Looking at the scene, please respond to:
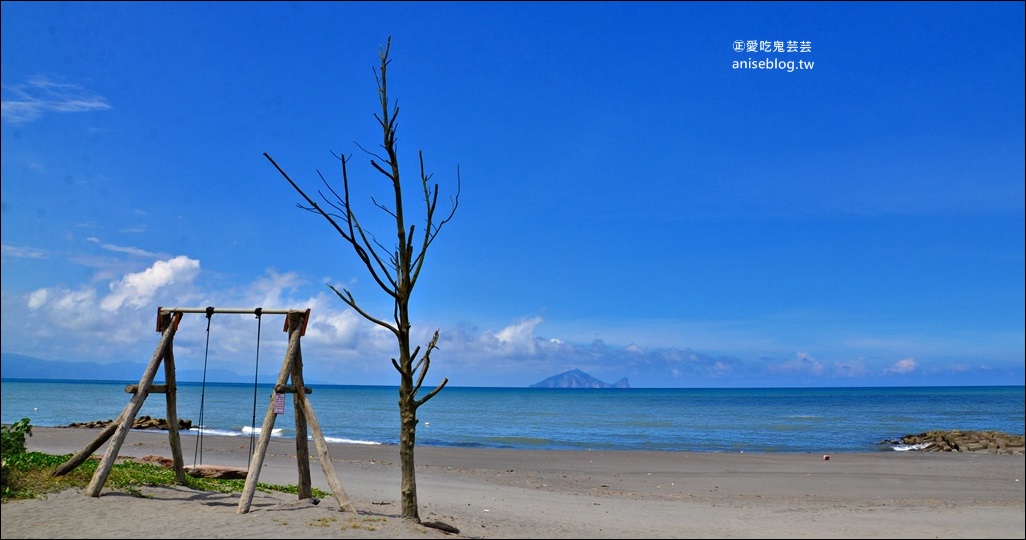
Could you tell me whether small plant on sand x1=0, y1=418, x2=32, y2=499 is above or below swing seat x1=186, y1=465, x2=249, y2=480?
above

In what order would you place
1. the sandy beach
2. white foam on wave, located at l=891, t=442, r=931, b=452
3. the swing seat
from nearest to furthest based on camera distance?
1. the sandy beach
2. the swing seat
3. white foam on wave, located at l=891, t=442, r=931, b=452

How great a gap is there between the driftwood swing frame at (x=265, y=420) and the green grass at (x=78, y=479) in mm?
247

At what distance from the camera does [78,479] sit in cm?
1199

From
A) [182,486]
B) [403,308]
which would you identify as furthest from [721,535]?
[182,486]

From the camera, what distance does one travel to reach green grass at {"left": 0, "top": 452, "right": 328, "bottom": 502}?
1116 cm

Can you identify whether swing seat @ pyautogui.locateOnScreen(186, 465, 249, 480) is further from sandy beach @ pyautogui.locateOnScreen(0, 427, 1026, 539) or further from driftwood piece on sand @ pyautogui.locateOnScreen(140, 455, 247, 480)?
sandy beach @ pyautogui.locateOnScreen(0, 427, 1026, 539)

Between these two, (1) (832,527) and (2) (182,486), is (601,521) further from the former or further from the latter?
(2) (182,486)

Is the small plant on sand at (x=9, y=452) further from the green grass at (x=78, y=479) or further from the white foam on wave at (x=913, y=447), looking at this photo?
the white foam on wave at (x=913, y=447)

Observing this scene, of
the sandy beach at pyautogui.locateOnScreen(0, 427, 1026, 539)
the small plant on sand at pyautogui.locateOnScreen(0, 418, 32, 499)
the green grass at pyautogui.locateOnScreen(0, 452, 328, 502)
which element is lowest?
the sandy beach at pyautogui.locateOnScreen(0, 427, 1026, 539)

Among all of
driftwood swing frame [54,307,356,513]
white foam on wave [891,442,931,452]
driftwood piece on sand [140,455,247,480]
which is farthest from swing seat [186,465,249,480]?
white foam on wave [891,442,931,452]

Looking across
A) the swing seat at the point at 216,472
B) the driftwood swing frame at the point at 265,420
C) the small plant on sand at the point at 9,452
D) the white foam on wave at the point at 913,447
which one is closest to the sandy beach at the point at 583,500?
the driftwood swing frame at the point at 265,420

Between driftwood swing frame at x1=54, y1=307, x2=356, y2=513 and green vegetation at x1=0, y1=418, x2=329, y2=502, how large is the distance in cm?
26

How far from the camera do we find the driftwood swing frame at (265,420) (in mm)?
10844

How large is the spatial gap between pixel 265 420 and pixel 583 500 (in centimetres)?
689
